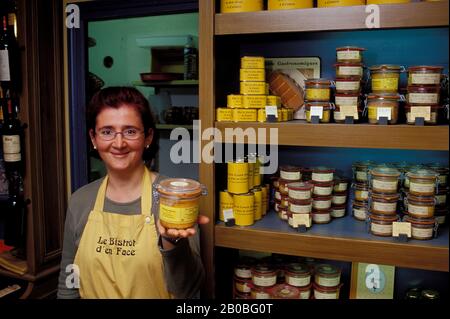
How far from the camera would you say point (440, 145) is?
1.52m

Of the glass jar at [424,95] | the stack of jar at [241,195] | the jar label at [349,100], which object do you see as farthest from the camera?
the stack of jar at [241,195]

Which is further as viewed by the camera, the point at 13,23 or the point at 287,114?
the point at 13,23

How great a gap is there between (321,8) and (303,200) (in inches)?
29.1

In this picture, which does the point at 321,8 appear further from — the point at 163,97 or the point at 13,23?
the point at 163,97

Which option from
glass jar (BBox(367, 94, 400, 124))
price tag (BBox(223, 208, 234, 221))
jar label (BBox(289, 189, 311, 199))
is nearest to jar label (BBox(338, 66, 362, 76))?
glass jar (BBox(367, 94, 400, 124))

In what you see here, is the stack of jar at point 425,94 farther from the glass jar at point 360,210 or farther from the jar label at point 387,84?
the glass jar at point 360,210

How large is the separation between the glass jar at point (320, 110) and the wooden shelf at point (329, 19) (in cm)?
30

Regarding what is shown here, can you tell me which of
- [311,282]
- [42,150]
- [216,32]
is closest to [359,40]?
[216,32]

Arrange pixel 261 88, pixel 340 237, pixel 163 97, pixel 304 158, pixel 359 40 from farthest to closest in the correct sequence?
pixel 163 97, pixel 304 158, pixel 359 40, pixel 261 88, pixel 340 237

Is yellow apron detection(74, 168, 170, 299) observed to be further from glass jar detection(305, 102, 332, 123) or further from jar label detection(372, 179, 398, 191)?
jar label detection(372, 179, 398, 191)

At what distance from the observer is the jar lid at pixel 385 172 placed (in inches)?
67.7

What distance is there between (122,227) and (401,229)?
41.3 inches

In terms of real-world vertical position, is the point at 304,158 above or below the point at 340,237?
above

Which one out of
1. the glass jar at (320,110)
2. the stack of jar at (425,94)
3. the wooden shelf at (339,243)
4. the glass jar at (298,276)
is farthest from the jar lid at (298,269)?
the stack of jar at (425,94)
